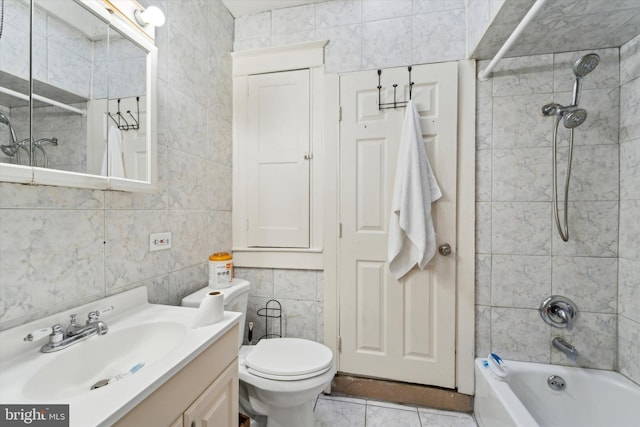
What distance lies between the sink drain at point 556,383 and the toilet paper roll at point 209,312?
5.58 ft

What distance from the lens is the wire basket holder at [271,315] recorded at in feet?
5.88

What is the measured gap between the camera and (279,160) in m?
1.79

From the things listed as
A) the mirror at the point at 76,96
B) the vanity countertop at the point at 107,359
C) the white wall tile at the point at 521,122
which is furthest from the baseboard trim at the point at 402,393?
the mirror at the point at 76,96

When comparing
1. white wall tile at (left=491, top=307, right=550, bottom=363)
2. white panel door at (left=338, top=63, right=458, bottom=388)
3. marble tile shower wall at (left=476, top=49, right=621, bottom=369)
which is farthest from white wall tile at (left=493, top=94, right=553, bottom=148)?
white wall tile at (left=491, top=307, right=550, bottom=363)

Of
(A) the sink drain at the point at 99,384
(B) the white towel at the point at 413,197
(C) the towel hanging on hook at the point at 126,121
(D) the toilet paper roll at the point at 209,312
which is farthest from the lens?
(B) the white towel at the point at 413,197

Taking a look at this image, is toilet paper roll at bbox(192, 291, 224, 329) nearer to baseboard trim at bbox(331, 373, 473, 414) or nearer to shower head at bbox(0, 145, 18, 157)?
shower head at bbox(0, 145, 18, 157)

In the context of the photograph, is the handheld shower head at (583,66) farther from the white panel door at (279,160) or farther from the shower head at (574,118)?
the white panel door at (279,160)

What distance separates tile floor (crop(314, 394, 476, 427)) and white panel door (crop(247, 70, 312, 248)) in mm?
983

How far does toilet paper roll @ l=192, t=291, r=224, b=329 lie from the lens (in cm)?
90

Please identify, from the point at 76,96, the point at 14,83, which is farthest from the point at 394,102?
the point at 14,83

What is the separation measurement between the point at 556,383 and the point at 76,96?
245 cm

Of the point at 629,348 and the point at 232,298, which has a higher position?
the point at 232,298

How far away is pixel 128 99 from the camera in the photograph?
1040 mm

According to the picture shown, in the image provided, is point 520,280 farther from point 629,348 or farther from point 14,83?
point 14,83
